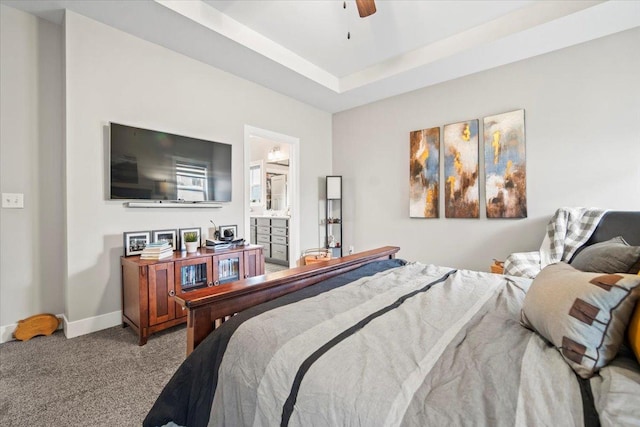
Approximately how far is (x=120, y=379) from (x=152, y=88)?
2.55m

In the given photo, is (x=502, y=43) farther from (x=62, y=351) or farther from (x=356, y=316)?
(x=62, y=351)

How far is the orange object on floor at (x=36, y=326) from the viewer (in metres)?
2.29

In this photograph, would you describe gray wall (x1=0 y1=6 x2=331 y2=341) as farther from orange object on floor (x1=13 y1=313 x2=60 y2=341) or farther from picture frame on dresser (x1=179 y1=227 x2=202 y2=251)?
picture frame on dresser (x1=179 y1=227 x2=202 y2=251)

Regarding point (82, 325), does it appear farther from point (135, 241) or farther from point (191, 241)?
point (191, 241)

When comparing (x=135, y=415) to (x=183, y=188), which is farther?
(x=183, y=188)

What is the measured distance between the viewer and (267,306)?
3.91 feet

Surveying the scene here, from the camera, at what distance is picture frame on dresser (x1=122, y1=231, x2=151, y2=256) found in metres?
2.61

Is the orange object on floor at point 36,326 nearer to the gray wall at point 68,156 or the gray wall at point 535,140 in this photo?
the gray wall at point 68,156

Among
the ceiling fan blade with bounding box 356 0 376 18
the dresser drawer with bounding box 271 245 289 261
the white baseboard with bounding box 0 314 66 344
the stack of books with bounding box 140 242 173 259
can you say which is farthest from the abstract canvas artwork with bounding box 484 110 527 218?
the white baseboard with bounding box 0 314 66 344

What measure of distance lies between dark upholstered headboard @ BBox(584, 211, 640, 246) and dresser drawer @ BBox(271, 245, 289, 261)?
398 cm

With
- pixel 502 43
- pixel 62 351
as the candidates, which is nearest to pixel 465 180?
pixel 502 43

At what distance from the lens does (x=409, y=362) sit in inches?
30.9

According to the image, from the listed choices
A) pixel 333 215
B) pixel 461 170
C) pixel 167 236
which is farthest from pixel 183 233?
pixel 461 170

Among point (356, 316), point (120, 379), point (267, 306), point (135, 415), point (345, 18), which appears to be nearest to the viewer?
point (356, 316)
